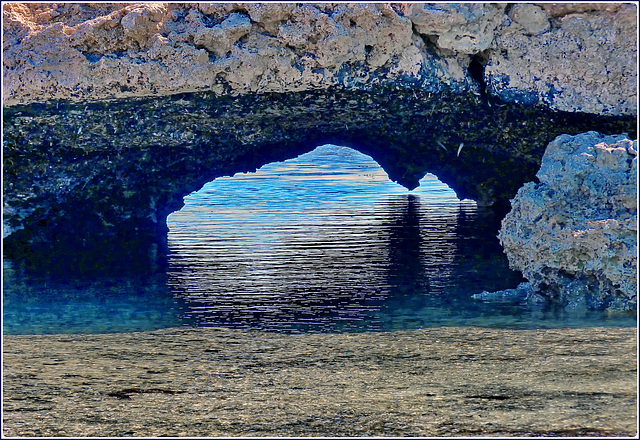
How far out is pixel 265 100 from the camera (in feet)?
24.1

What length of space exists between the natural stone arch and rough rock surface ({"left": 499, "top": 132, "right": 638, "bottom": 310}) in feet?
4.72

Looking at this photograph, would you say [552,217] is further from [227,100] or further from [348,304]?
[227,100]

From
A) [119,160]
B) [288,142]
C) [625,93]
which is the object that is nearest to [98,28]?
[119,160]

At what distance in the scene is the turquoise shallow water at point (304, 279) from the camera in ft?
18.2

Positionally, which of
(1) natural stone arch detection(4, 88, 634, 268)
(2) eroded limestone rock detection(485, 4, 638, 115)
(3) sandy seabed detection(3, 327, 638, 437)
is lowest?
(3) sandy seabed detection(3, 327, 638, 437)

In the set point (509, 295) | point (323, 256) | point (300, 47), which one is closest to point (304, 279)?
point (323, 256)

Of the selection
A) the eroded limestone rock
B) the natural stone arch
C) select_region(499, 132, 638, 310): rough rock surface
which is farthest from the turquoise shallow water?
the eroded limestone rock

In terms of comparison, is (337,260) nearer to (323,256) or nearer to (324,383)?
(323,256)

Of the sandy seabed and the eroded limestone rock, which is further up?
the eroded limestone rock

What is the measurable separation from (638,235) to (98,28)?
4837mm

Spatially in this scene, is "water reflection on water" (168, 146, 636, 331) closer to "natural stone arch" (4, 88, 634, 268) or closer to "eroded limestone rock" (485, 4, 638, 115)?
"natural stone arch" (4, 88, 634, 268)

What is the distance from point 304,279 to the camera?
22.1ft

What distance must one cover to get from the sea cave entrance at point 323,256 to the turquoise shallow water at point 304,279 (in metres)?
0.01

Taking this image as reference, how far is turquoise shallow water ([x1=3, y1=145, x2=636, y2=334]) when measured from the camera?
556cm
